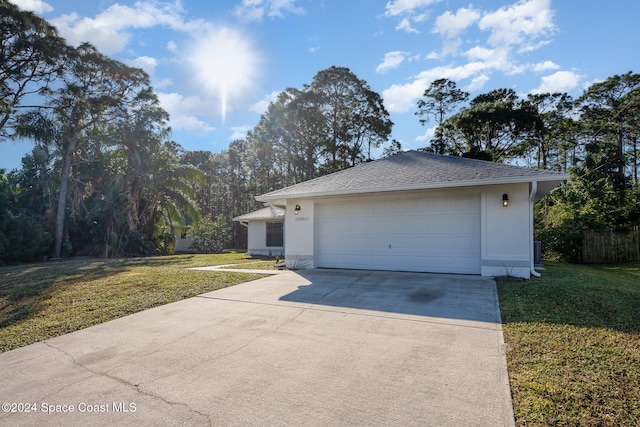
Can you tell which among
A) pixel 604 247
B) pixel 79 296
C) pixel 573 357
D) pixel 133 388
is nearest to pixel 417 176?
pixel 573 357

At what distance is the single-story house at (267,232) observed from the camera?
18.1 m

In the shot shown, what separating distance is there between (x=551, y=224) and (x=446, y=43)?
407 inches

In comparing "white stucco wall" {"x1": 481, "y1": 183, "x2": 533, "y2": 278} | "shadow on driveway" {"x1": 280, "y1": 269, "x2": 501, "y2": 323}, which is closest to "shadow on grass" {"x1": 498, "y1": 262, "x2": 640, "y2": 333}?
"shadow on driveway" {"x1": 280, "y1": 269, "x2": 501, "y2": 323}

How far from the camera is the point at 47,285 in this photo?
807cm

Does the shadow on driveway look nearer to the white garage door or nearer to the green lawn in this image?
the green lawn

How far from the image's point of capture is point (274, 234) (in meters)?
18.4

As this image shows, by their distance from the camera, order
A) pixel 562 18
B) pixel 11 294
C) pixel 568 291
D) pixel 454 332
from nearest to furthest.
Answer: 1. pixel 454 332
2. pixel 568 291
3. pixel 11 294
4. pixel 562 18

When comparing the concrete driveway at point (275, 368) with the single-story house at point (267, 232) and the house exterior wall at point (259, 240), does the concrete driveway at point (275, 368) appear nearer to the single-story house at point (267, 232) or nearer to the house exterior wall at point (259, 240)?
the single-story house at point (267, 232)

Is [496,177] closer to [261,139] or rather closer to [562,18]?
[562,18]

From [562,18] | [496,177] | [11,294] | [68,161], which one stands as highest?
[562,18]

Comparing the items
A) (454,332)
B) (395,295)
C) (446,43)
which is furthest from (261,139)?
(454,332)

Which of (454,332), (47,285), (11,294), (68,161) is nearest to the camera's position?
(454,332)

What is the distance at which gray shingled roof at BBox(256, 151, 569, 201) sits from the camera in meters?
7.59

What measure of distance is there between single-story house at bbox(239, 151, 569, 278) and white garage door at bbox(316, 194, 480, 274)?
0.03 meters
